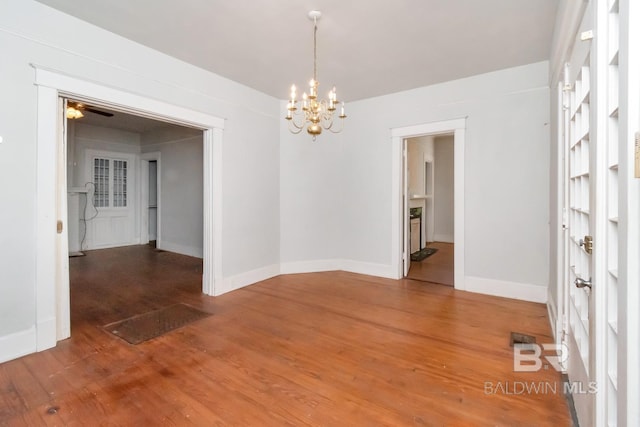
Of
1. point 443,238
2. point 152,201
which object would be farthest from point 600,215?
point 152,201

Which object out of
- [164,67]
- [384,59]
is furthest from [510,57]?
[164,67]

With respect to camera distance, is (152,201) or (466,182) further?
(152,201)

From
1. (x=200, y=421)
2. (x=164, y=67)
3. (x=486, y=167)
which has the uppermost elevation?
(x=164, y=67)

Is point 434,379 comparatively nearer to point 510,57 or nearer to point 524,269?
point 524,269

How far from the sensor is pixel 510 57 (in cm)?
322

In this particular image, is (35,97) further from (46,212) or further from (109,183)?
(109,183)

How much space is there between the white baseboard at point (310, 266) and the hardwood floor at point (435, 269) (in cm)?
120

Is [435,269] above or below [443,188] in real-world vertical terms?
below

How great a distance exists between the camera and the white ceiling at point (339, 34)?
7.73 feet

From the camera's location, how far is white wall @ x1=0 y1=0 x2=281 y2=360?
2189 millimetres

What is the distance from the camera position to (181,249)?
638 centimetres

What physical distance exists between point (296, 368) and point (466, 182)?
312 cm

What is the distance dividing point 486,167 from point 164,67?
12.9ft

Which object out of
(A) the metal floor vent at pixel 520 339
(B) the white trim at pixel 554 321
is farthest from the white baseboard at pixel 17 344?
(B) the white trim at pixel 554 321
